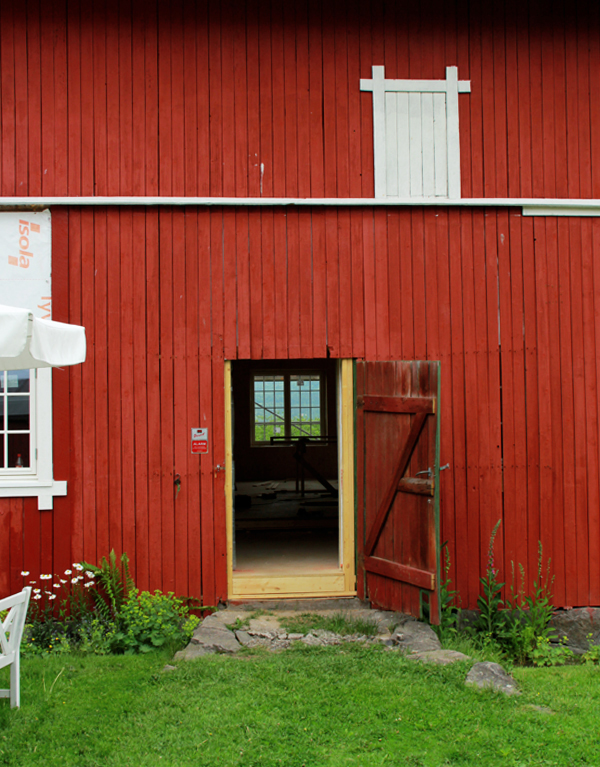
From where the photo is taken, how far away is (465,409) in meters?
5.48

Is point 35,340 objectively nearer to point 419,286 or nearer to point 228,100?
point 228,100

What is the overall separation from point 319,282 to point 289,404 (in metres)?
7.68

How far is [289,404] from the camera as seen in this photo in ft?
42.6

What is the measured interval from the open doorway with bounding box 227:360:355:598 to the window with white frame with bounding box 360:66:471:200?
68.5 inches

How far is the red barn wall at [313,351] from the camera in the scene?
5285 mm

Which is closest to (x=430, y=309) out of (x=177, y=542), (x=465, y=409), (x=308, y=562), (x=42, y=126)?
(x=465, y=409)

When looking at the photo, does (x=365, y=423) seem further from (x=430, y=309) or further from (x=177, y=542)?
(x=177, y=542)

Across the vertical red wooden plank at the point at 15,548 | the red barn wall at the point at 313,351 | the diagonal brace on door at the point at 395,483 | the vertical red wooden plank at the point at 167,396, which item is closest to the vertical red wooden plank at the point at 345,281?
the red barn wall at the point at 313,351

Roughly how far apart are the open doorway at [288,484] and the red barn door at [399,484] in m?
0.20

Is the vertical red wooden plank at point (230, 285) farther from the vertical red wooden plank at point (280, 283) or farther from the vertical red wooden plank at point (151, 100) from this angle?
the vertical red wooden plank at point (151, 100)

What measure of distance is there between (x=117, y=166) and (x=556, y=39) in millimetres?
4208

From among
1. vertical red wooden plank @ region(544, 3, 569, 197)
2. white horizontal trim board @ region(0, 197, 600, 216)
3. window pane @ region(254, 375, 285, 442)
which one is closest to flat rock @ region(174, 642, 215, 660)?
white horizontal trim board @ region(0, 197, 600, 216)

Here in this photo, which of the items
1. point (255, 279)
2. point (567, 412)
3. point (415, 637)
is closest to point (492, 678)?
point (415, 637)

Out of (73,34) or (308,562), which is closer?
(73,34)
